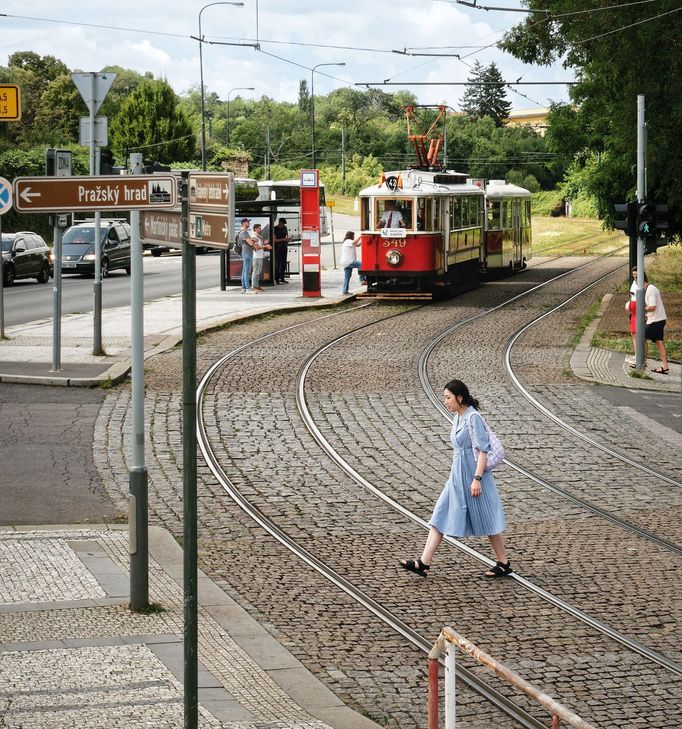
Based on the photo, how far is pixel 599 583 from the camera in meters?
9.62

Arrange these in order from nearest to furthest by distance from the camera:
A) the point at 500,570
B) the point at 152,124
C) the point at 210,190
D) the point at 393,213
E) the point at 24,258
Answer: the point at 210,190, the point at 500,570, the point at 393,213, the point at 24,258, the point at 152,124

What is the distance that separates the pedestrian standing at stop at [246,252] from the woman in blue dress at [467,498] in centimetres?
2450

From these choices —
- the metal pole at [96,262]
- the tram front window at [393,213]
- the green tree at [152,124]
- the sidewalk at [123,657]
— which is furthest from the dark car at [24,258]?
the green tree at [152,124]

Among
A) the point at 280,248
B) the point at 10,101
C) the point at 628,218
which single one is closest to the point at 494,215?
the point at 280,248

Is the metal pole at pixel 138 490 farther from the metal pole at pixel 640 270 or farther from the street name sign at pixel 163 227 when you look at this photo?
the metal pole at pixel 640 270

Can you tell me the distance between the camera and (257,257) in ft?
114

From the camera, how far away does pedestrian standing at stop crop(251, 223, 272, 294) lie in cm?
3419

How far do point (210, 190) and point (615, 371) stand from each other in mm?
15907

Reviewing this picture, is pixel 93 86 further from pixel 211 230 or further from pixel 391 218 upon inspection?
pixel 391 218

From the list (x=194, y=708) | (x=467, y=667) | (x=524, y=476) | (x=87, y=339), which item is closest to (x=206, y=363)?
(x=87, y=339)

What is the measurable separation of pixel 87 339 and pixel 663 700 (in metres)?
18.0

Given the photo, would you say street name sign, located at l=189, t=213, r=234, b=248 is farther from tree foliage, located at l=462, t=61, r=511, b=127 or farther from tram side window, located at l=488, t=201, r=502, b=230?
tree foliage, located at l=462, t=61, r=511, b=127

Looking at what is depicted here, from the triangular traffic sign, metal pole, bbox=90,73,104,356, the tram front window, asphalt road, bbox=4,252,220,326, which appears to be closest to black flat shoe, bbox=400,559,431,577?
metal pole, bbox=90,73,104,356

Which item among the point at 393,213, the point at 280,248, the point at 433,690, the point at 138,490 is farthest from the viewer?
the point at 280,248
